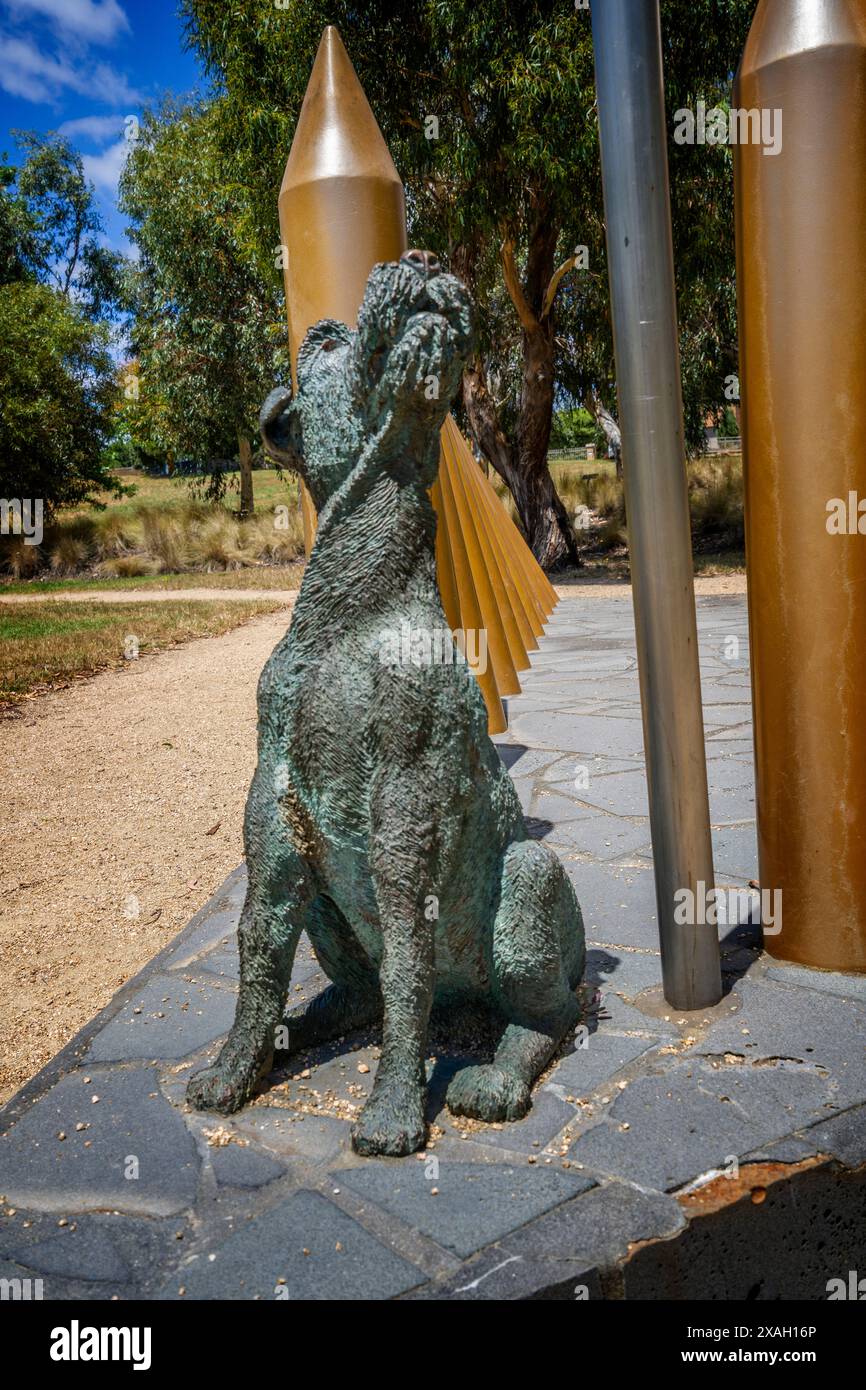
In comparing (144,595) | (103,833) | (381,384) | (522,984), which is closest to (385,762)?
(522,984)

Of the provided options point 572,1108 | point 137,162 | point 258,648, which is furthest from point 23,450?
point 572,1108

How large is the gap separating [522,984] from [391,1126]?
410 millimetres

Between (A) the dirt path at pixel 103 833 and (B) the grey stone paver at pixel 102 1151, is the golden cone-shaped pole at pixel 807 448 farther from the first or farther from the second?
(A) the dirt path at pixel 103 833

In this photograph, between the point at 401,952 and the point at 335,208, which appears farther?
the point at 335,208

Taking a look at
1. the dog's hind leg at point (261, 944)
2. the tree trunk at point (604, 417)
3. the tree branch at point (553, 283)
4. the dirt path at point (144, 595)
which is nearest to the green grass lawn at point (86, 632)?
the dirt path at point (144, 595)

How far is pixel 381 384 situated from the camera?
6.40 feet

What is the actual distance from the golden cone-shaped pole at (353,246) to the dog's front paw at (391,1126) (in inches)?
54.4

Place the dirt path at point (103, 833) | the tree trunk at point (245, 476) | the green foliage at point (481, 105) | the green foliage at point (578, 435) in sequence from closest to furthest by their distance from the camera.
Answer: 1. the dirt path at point (103, 833)
2. the green foliage at point (481, 105)
3. the tree trunk at point (245, 476)
4. the green foliage at point (578, 435)

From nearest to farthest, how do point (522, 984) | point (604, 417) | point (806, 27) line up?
point (522, 984) < point (806, 27) < point (604, 417)

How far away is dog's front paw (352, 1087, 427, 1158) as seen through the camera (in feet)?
6.64

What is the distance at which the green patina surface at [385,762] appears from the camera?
2.00 metres

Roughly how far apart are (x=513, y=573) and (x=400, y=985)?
1549 millimetres

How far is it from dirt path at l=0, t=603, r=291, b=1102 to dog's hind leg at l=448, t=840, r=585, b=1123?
1498mm

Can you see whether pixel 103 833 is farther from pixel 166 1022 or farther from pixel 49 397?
pixel 49 397
